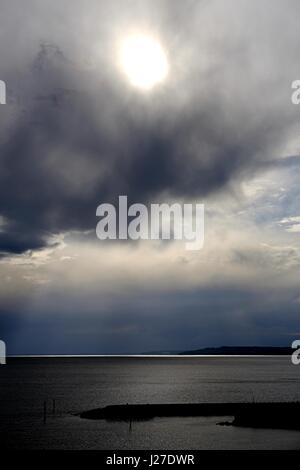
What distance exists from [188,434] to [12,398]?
8451 centimetres

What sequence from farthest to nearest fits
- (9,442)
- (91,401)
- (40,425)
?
(91,401) → (40,425) → (9,442)

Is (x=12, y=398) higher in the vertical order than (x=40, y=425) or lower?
higher

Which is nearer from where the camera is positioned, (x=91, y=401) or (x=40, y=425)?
(x=40, y=425)

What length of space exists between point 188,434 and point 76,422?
85.7 feet

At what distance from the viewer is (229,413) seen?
368ft

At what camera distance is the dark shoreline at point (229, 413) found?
9538 cm

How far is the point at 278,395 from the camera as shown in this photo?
551 ft

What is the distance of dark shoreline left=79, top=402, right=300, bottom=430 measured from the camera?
95.4m

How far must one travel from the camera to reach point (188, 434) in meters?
88.1
